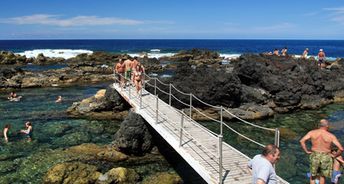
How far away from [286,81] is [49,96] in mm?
20211

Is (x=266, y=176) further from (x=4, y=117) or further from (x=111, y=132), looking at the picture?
(x=4, y=117)

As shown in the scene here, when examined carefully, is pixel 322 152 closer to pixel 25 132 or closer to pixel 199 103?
pixel 199 103

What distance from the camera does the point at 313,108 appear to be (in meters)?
25.8

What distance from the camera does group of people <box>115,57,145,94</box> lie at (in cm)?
2042

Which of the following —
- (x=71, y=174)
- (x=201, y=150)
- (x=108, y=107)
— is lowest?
(x=71, y=174)

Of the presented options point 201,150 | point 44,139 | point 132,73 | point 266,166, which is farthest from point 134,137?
point 266,166

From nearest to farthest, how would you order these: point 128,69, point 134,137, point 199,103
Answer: point 134,137 → point 128,69 → point 199,103

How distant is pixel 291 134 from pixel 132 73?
10.0 m

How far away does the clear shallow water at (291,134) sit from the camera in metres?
14.4

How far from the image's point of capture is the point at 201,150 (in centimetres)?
1179

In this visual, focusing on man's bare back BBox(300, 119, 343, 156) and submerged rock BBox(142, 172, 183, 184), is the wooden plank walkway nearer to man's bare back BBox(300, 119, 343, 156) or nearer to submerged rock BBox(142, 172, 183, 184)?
submerged rock BBox(142, 172, 183, 184)

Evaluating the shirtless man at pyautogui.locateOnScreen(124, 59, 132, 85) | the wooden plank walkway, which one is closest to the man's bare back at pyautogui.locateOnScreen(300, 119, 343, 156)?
the wooden plank walkway

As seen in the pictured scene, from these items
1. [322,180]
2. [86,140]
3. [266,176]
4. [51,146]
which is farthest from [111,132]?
[266,176]

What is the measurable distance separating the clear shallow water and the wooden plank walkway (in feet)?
10.8
